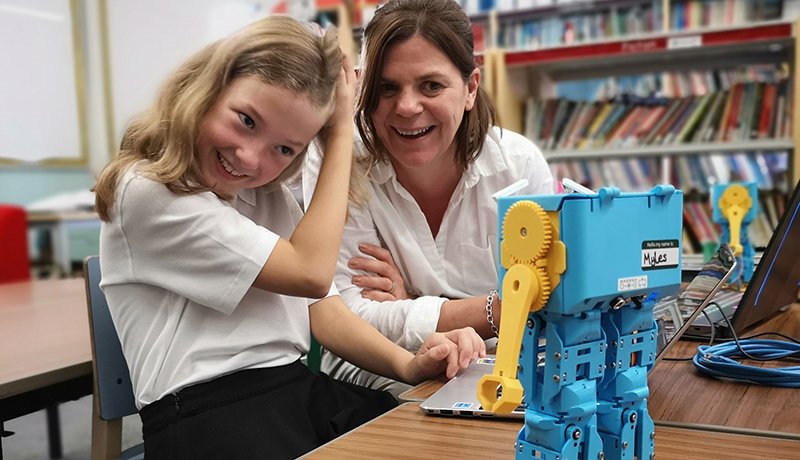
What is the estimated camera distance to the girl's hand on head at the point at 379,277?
5.04 ft

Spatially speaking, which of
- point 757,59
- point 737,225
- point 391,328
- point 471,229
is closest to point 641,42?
point 757,59

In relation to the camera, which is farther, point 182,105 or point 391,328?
point 391,328

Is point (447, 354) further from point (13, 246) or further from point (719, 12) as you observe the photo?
point (719, 12)

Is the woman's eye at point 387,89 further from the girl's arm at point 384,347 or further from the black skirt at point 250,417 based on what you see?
the black skirt at point 250,417

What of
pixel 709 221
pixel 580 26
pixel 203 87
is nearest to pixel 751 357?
pixel 203 87

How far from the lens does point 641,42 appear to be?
364 centimetres

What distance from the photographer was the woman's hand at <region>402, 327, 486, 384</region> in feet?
3.58

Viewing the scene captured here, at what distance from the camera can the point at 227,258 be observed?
1.14 metres

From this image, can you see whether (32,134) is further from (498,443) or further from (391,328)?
(498,443)

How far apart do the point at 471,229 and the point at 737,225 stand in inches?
25.8

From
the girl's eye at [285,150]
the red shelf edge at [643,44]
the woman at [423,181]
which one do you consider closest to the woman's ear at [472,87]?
the woman at [423,181]

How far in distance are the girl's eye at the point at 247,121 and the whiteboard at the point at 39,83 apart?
466 cm

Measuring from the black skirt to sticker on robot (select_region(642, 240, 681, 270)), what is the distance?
0.59m

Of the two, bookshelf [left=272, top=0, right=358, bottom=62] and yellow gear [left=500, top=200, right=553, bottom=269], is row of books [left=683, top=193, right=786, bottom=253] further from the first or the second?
yellow gear [left=500, top=200, right=553, bottom=269]
